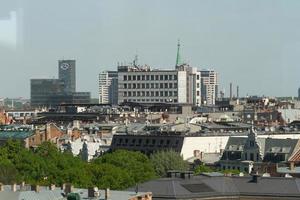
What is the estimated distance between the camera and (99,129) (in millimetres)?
84000

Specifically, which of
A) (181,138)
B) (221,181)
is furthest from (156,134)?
(221,181)

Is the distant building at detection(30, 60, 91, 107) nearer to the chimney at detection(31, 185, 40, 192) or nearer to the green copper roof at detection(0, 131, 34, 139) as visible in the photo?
the green copper roof at detection(0, 131, 34, 139)

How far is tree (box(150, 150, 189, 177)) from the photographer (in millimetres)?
57125

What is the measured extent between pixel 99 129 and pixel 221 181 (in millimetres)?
43435

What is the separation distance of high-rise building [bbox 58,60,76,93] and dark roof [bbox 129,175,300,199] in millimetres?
134618

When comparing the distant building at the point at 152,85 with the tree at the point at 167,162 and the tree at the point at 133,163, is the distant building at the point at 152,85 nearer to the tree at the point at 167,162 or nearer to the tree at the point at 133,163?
the tree at the point at 167,162

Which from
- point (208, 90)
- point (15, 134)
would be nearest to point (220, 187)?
point (15, 134)

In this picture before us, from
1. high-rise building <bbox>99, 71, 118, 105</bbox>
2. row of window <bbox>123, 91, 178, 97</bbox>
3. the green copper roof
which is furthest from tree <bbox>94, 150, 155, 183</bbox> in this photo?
high-rise building <bbox>99, 71, 118, 105</bbox>

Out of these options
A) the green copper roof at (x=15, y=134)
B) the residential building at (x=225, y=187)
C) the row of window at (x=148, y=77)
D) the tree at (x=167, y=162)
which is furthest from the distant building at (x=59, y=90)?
the residential building at (x=225, y=187)

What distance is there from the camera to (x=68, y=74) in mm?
178875

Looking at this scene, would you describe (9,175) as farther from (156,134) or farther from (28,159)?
(156,134)

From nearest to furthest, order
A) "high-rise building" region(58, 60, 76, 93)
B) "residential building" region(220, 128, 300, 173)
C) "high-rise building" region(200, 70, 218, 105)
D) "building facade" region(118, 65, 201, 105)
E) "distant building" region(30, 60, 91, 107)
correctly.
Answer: "residential building" region(220, 128, 300, 173)
"building facade" region(118, 65, 201, 105)
"distant building" region(30, 60, 91, 107)
"high-rise building" region(58, 60, 76, 93)
"high-rise building" region(200, 70, 218, 105)

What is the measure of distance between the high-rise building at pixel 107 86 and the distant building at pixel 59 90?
4.42 metres

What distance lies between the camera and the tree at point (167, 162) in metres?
57.1
